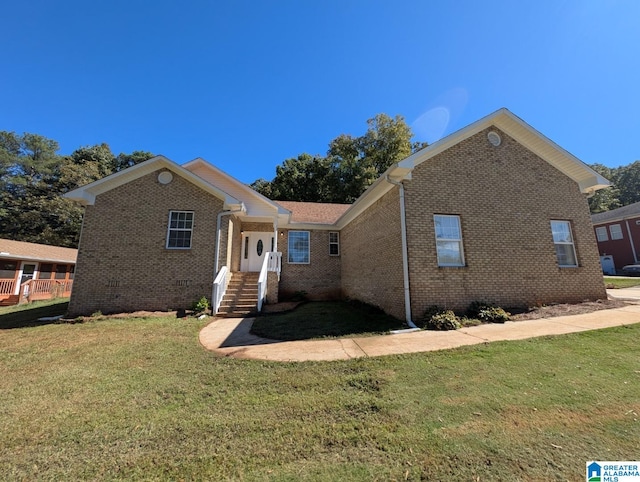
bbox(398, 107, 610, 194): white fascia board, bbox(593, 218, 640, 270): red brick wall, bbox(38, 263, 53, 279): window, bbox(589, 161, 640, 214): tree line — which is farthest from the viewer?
bbox(589, 161, 640, 214): tree line

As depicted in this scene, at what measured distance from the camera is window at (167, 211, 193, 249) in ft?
36.0

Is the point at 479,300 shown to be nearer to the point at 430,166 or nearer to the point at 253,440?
the point at 430,166

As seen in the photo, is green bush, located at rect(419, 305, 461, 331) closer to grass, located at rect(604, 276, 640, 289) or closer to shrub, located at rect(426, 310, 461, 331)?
shrub, located at rect(426, 310, 461, 331)

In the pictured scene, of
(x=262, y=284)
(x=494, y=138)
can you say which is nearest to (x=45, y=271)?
(x=262, y=284)

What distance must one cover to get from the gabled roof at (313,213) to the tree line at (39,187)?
80.7 feet

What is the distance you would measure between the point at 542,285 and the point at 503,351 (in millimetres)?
5493

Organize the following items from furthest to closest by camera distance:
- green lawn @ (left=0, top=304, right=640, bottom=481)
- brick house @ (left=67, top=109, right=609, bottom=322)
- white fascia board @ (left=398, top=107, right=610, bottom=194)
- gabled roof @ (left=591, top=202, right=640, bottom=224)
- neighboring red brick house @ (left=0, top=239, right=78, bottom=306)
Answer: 1. gabled roof @ (left=591, top=202, right=640, bottom=224)
2. neighboring red brick house @ (left=0, top=239, right=78, bottom=306)
3. white fascia board @ (left=398, top=107, right=610, bottom=194)
4. brick house @ (left=67, top=109, right=609, bottom=322)
5. green lawn @ (left=0, top=304, right=640, bottom=481)

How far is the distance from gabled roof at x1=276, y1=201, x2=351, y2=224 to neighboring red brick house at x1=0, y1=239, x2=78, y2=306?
1506cm

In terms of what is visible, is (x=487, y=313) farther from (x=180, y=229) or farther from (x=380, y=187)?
(x=180, y=229)

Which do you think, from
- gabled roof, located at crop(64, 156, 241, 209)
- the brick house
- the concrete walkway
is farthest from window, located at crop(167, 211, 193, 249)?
the concrete walkway

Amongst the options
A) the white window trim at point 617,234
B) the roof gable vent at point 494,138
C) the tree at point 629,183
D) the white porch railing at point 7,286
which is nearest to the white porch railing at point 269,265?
the roof gable vent at point 494,138

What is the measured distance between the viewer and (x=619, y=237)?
2683 cm

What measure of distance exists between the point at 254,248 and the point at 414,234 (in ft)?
28.9

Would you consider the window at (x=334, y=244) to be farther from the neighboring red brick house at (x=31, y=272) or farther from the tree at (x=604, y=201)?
the tree at (x=604, y=201)
